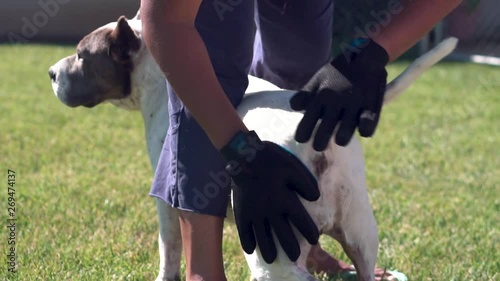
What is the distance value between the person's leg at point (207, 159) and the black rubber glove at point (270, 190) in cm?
19

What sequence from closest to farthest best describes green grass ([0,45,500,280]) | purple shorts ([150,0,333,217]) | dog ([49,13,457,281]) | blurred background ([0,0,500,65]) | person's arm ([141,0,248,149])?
person's arm ([141,0,248,149])
dog ([49,13,457,281])
purple shorts ([150,0,333,217])
green grass ([0,45,500,280])
blurred background ([0,0,500,65])

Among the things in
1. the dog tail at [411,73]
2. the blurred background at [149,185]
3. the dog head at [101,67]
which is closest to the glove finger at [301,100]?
the dog tail at [411,73]

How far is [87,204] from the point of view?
11.5 ft

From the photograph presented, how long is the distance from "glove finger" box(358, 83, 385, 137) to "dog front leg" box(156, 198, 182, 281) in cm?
81

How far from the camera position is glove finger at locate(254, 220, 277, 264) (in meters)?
1.82

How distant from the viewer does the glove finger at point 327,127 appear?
1824mm

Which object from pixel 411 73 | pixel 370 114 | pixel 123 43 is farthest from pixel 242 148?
pixel 123 43

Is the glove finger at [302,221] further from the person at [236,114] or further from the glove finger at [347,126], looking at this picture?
the glove finger at [347,126]

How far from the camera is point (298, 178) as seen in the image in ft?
5.90

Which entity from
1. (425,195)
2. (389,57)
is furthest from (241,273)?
(425,195)

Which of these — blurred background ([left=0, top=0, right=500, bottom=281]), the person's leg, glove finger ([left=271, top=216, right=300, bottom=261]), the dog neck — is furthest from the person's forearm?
blurred background ([left=0, top=0, right=500, bottom=281])

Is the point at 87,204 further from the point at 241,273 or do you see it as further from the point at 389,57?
the point at 389,57

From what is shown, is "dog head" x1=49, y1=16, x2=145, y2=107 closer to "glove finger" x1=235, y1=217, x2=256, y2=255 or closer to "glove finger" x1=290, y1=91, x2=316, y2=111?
"glove finger" x1=290, y1=91, x2=316, y2=111

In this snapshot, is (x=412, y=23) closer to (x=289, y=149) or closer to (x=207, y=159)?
(x=289, y=149)
